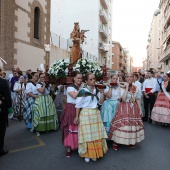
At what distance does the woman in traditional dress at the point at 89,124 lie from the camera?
435 centimetres

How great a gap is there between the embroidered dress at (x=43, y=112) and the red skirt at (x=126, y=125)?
209cm

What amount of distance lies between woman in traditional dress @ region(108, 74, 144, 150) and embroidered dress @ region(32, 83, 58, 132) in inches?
81.6

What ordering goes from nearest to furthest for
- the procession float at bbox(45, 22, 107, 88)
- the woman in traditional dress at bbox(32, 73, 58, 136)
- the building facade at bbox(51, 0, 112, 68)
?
1. the procession float at bbox(45, 22, 107, 88)
2. the woman in traditional dress at bbox(32, 73, 58, 136)
3. the building facade at bbox(51, 0, 112, 68)

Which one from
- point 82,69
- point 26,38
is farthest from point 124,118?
point 26,38

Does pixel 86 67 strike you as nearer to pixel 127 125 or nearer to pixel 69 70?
pixel 69 70

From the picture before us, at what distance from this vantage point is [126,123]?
195 inches

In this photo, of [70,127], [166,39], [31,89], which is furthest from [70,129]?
[166,39]

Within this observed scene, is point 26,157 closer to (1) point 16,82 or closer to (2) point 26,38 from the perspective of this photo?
(1) point 16,82

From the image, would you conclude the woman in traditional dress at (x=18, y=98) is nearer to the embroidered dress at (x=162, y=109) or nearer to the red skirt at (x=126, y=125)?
the red skirt at (x=126, y=125)

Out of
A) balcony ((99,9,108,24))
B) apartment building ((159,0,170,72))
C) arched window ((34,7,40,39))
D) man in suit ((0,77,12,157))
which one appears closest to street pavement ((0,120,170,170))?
man in suit ((0,77,12,157))

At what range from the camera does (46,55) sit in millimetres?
16656

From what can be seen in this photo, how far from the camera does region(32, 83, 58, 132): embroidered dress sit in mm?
6289

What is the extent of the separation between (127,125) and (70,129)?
1.26 m

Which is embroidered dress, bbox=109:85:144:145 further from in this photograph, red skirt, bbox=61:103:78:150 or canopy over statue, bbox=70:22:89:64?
canopy over statue, bbox=70:22:89:64
